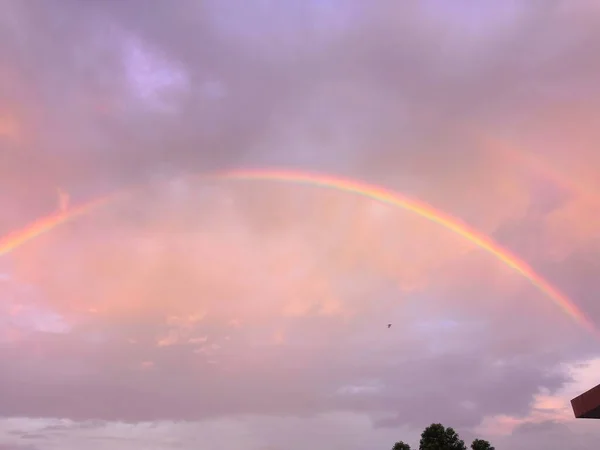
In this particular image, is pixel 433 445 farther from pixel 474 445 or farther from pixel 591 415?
pixel 591 415

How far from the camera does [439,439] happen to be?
74812 mm

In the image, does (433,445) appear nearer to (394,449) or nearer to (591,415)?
(394,449)

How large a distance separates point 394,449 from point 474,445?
11011 mm

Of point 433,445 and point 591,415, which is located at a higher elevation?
point 433,445

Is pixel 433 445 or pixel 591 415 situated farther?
pixel 433 445

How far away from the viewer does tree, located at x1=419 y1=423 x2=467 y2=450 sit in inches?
2911

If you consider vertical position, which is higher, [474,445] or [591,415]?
[474,445]

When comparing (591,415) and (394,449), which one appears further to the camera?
(394,449)

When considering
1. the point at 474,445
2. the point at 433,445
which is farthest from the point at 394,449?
the point at 474,445

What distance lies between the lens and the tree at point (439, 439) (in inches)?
2911

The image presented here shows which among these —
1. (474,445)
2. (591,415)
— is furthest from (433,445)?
(591,415)

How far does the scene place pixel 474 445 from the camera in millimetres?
73625

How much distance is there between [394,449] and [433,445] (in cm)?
579

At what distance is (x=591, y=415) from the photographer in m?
25.0
